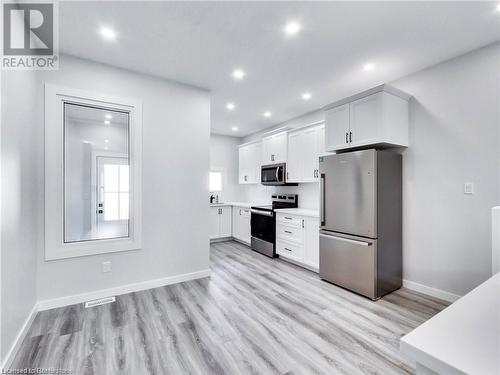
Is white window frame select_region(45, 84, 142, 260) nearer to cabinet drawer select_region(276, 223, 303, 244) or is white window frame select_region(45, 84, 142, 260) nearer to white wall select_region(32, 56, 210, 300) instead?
white wall select_region(32, 56, 210, 300)

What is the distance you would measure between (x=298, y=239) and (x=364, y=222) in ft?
4.23

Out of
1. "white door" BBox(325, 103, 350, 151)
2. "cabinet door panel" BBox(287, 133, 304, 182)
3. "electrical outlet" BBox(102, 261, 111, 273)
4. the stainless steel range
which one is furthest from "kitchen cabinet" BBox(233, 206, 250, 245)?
"electrical outlet" BBox(102, 261, 111, 273)

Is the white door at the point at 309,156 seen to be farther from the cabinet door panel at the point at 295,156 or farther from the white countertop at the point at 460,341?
the white countertop at the point at 460,341

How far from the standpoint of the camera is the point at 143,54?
2.62 m

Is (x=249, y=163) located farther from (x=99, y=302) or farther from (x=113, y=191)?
(x=99, y=302)

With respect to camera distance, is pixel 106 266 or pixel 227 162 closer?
pixel 106 266

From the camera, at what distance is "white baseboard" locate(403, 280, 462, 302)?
2683 millimetres

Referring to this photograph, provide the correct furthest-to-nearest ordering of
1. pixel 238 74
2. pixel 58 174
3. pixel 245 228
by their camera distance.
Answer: pixel 245 228
pixel 238 74
pixel 58 174

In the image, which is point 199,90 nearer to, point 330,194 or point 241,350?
point 330,194

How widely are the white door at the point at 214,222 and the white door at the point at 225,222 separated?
8 centimetres

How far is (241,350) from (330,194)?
2196mm

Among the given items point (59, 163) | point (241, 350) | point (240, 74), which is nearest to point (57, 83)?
point (59, 163)

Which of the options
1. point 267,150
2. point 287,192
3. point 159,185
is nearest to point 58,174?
point 159,185

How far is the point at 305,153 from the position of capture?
4.30 metres
